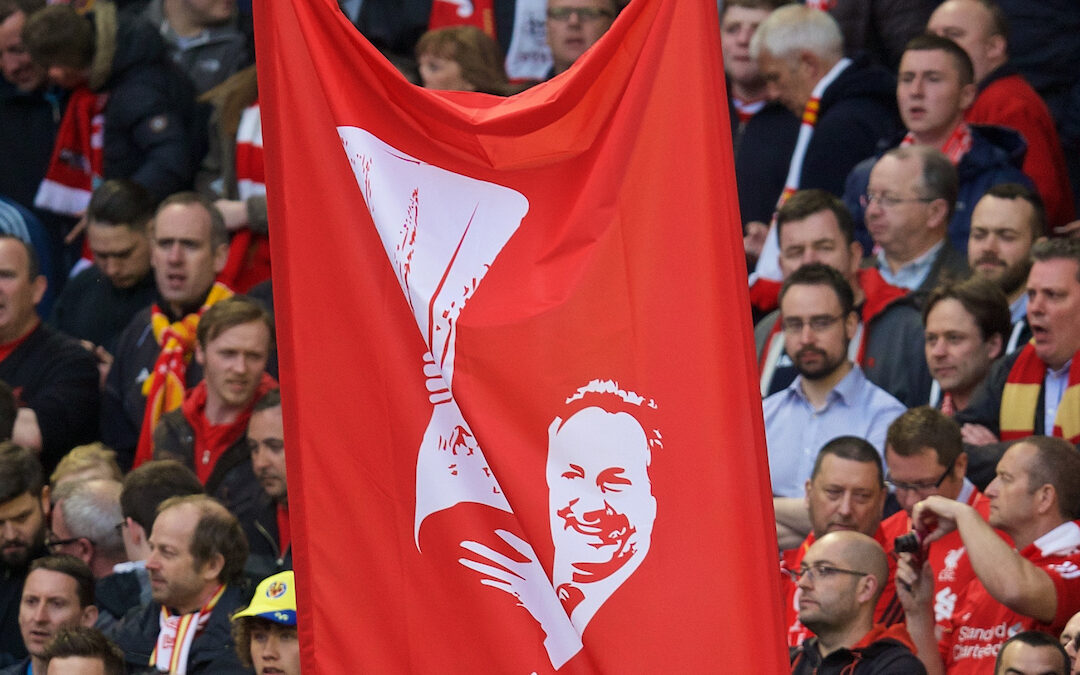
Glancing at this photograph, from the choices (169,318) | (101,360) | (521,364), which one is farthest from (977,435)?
(101,360)

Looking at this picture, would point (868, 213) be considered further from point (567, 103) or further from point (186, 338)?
point (567, 103)

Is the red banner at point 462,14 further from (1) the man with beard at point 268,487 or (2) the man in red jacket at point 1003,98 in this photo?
(1) the man with beard at point 268,487

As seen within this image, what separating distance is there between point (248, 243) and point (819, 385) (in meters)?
3.31

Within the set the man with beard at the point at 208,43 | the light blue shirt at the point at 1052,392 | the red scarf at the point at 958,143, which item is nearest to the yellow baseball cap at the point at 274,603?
the light blue shirt at the point at 1052,392

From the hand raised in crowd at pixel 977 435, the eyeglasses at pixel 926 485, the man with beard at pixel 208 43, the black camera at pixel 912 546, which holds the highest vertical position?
the man with beard at pixel 208 43

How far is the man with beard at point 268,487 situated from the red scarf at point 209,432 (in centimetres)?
32

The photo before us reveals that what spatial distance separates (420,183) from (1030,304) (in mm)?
3675

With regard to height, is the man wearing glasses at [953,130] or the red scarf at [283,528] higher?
the man wearing glasses at [953,130]

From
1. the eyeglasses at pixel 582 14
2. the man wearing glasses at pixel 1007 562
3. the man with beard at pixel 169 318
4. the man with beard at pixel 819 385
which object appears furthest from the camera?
the eyeglasses at pixel 582 14

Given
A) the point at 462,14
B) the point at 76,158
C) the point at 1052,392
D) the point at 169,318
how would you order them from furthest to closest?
1. the point at 462,14
2. the point at 76,158
3. the point at 169,318
4. the point at 1052,392

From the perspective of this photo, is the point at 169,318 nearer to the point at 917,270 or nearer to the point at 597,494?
the point at 917,270

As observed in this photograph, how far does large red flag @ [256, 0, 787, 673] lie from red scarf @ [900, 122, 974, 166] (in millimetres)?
4716

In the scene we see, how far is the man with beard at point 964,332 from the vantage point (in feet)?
24.0

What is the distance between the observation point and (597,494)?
3912mm
